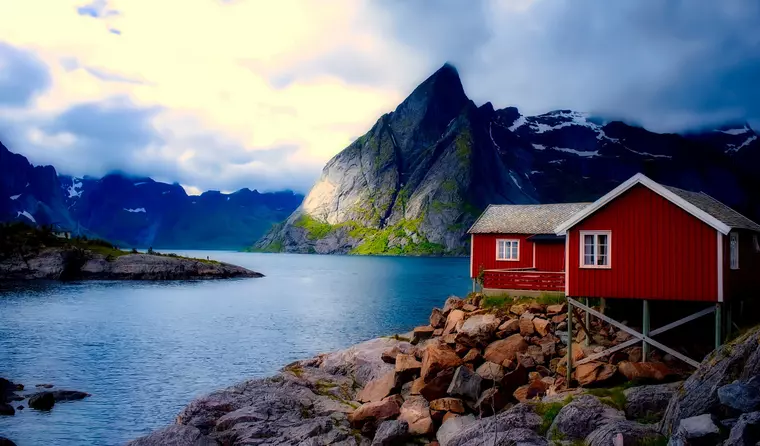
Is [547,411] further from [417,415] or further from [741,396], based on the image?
[741,396]

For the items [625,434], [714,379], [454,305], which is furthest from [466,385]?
[454,305]

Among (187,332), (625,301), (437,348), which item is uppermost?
(625,301)

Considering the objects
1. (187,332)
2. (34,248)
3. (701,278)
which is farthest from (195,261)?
(701,278)

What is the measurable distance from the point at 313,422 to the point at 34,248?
110 m

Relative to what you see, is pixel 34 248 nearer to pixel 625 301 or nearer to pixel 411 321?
pixel 411 321

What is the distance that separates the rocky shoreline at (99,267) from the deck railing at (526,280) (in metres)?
96.8

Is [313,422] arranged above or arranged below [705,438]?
below

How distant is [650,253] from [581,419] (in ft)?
34.0

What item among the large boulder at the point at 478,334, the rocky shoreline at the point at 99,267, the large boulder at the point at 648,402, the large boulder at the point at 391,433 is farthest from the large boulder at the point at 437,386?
the rocky shoreline at the point at 99,267

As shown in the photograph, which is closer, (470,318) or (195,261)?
(470,318)

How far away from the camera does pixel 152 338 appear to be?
5106cm

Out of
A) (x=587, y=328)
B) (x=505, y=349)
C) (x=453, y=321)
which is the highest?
(x=587, y=328)

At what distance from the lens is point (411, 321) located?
59031mm

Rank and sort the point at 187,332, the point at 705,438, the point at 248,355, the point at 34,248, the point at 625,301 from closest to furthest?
the point at 705,438 < the point at 625,301 < the point at 248,355 < the point at 187,332 < the point at 34,248
